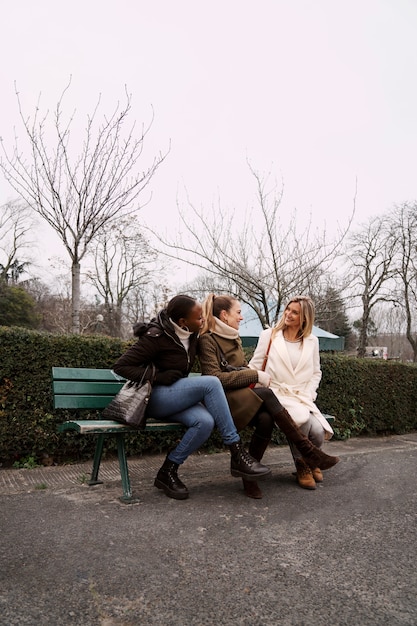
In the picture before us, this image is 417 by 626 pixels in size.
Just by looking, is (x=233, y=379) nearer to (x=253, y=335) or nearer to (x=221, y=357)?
(x=221, y=357)

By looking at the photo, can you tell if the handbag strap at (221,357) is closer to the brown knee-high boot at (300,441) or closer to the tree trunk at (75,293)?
the brown knee-high boot at (300,441)

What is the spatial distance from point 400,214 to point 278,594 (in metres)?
32.9

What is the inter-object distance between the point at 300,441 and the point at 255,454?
399 mm

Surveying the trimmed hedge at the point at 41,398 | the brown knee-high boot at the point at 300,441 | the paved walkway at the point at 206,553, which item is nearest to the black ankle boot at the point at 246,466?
the paved walkway at the point at 206,553

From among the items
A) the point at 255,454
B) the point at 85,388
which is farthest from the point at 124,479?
the point at 255,454

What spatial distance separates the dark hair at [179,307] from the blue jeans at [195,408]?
47 cm

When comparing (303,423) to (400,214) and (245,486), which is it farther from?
(400,214)

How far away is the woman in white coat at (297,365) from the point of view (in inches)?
164

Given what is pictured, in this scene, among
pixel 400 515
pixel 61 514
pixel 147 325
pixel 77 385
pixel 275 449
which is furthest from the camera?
pixel 275 449

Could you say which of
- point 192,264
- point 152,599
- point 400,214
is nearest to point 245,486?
point 152,599

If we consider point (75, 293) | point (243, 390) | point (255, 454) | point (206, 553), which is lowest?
point (206, 553)

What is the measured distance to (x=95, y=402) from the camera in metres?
3.99

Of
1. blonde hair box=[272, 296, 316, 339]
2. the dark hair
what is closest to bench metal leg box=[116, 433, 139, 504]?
the dark hair

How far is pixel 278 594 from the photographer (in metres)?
2.29
